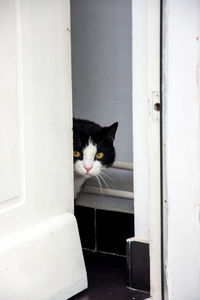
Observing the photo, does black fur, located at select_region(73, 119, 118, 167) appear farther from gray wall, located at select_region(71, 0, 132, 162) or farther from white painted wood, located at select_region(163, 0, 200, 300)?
white painted wood, located at select_region(163, 0, 200, 300)

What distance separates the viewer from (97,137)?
4.77 feet

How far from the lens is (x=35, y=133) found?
1088 mm

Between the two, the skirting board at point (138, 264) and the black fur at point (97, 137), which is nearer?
the skirting board at point (138, 264)

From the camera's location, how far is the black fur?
1439 millimetres

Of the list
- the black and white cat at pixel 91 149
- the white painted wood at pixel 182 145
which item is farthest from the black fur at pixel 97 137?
the white painted wood at pixel 182 145

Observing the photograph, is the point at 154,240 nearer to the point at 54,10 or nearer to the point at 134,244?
the point at 134,244

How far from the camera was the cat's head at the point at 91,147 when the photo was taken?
1.43 m

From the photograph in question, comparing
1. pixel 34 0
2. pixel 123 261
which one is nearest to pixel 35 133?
pixel 34 0

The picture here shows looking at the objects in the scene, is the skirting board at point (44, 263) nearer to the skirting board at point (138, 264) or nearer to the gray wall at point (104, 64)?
the skirting board at point (138, 264)

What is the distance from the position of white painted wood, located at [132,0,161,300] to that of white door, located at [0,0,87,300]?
0.57ft

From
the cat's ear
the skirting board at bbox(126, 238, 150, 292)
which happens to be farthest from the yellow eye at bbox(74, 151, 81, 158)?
the skirting board at bbox(126, 238, 150, 292)

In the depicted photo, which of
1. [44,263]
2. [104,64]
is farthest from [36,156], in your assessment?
[104,64]

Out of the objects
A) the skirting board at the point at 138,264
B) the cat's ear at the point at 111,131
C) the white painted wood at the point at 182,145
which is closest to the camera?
the white painted wood at the point at 182,145

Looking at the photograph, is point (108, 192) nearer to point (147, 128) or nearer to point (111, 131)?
point (111, 131)
